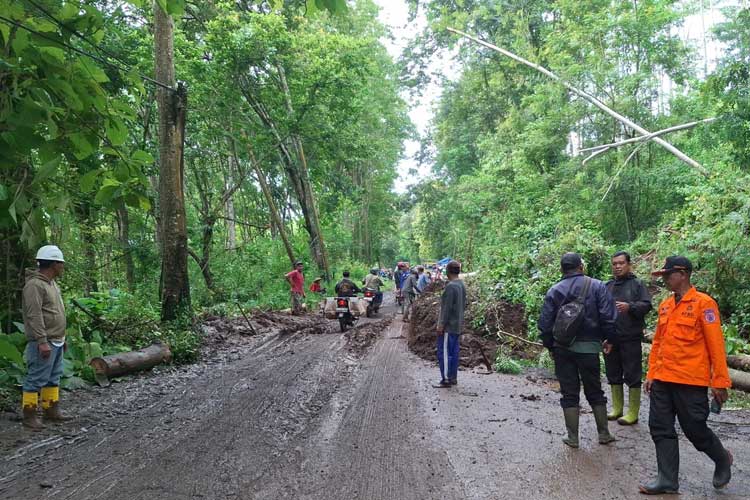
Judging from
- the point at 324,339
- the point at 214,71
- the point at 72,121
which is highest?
the point at 214,71

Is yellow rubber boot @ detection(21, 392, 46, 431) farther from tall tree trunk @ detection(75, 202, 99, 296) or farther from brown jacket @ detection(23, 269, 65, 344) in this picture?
tall tree trunk @ detection(75, 202, 99, 296)

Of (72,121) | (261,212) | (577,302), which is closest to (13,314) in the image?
(72,121)

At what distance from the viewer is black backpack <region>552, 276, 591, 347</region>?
501cm

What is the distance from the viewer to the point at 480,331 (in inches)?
464

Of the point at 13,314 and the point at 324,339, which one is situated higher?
the point at 13,314

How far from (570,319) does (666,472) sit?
1524 mm

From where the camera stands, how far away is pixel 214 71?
61.4 feet

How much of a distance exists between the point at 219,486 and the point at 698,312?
13.7 feet

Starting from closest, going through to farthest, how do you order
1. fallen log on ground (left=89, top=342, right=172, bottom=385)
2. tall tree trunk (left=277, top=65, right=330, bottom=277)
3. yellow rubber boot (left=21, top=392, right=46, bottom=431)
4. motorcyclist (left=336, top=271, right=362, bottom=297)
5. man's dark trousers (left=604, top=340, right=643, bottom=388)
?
1. yellow rubber boot (left=21, top=392, right=46, bottom=431)
2. man's dark trousers (left=604, top=340, right=643, bottom=388)
3. fallen log on ground (left=89, top=342, right=172, bottom=385)
4. motorcyclist (left=336, top=271, right=362, bottom=297)
5. tall tree trunk (left=277, top=65, right=330, bottom=277)

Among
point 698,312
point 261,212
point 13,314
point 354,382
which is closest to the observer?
point 698,312

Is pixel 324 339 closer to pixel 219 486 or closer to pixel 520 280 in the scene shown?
pixel 520 280

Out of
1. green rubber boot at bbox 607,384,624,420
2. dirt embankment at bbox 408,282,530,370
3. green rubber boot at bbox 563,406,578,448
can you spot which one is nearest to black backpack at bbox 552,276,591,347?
green rubber boot at bbox 563,406,578,448

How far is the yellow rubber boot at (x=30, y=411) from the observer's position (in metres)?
5.70

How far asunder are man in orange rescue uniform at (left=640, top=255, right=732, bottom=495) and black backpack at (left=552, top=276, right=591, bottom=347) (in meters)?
0.87
